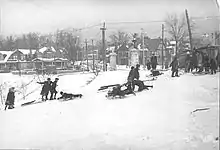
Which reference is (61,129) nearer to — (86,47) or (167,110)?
(86,47)

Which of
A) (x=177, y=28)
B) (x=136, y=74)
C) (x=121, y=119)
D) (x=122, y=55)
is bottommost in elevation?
(x=121, y=119)

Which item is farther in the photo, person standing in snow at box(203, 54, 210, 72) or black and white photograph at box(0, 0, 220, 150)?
person standing in snow at box(203, 54, 210, 72)

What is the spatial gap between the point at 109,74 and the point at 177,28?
0.44 metres

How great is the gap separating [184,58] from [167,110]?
0.98 ft

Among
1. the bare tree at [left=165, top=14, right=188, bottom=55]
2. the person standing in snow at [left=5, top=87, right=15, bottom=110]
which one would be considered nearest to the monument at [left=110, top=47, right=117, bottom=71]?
the bare tree at [left=165, top=14, right=188, bottom=55]

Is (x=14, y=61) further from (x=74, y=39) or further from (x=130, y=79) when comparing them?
(x=130, y=79)

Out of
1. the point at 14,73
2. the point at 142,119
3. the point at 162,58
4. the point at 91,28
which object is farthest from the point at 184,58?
the point at 14,73

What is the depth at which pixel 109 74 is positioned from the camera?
1455 mm

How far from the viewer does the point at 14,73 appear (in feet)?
4.39

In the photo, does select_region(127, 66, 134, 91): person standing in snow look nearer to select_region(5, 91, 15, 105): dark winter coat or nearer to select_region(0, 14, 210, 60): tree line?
select_region(0, 14, 210, 60): tree line

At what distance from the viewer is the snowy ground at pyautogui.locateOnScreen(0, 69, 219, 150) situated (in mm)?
1290

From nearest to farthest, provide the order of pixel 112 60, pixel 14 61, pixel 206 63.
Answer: pixel 14 61 < pixel 112 60 < pixel 206 63

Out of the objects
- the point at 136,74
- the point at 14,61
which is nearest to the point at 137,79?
the point at 136,74

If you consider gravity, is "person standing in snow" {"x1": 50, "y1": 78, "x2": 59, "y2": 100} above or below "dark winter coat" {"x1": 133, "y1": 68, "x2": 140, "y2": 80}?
below
